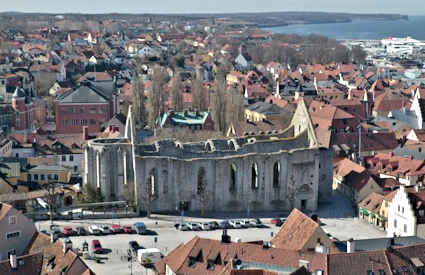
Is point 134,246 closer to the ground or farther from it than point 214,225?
farther from it

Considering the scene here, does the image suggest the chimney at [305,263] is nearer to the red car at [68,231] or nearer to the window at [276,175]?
the red car at [68,231]

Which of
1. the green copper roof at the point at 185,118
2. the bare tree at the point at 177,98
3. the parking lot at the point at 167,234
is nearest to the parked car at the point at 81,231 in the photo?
the parking lot at the point at 167,234

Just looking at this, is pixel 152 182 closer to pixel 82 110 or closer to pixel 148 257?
pixel 148 257

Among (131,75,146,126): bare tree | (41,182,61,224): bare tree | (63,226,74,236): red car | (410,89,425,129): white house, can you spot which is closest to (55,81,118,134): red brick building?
(131,75,146,126): bare tree

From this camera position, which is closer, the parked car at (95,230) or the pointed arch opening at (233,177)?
the parked car at (95,230)

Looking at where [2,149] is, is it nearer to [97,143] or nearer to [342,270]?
[97,143]

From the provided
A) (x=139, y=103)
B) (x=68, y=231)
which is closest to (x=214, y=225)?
(x=68, y=231)
